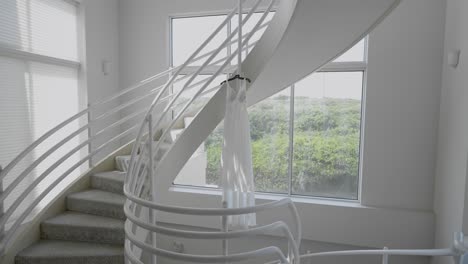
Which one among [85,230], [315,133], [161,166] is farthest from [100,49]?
[315,133]

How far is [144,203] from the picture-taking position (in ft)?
4.59

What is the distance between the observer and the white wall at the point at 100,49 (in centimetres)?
363

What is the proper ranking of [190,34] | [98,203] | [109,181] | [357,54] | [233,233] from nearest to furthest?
[233,233], [98,203], [109,181], [357,54], [190,34]

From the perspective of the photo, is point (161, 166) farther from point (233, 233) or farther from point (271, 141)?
point (271, 141)

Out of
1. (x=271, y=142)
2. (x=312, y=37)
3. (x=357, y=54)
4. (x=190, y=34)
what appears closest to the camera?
(x=312, y=37)

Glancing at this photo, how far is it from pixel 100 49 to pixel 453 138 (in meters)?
3.88

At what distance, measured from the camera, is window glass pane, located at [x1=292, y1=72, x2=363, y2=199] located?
11.3 feet

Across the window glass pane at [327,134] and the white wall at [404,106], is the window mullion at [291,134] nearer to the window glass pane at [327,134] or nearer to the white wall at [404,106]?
the window glass pane at [327,134]

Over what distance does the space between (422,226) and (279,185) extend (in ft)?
4.97

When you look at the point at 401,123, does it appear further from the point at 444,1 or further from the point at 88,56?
the point at 88,56

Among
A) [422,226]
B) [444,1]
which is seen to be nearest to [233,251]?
[422,226]

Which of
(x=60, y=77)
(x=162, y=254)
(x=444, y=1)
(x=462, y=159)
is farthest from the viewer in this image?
(x=60, y=77)

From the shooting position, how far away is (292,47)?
192 cm

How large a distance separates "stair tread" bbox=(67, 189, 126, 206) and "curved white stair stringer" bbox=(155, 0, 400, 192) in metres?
0.44
